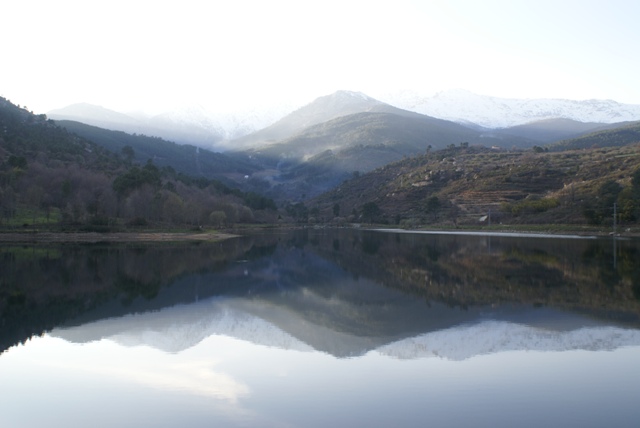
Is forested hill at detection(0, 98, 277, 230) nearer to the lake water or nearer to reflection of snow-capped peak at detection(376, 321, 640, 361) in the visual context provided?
the lake water

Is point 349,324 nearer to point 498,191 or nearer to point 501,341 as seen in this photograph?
point 501,341

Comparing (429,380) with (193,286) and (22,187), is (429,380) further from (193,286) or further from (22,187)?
(22,187)

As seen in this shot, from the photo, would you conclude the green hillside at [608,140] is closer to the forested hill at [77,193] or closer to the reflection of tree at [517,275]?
the forested hill at [77,193]

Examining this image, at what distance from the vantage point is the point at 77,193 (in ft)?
228

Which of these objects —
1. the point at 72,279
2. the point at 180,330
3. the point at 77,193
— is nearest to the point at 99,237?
the point at 77,193

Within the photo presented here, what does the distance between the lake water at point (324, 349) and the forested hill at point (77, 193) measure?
37.4 m

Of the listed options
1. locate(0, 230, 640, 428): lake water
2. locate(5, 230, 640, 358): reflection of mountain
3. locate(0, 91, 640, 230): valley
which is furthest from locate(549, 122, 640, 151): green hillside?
locate(0, 230, 640, 428): lake water

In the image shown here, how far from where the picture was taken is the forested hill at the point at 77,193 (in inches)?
2547

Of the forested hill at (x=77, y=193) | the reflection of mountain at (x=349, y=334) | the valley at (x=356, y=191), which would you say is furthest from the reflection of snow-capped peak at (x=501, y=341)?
the forested hill at (x=77, y=193)

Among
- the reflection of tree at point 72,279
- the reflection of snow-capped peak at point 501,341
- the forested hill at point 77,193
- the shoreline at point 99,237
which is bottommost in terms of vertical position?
the shoreline at point 99,237

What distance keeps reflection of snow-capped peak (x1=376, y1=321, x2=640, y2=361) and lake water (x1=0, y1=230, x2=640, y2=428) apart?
8 cm

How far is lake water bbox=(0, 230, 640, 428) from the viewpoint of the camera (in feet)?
32.7

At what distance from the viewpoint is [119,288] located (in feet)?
84.1

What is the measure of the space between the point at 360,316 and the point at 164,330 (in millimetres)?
6444
